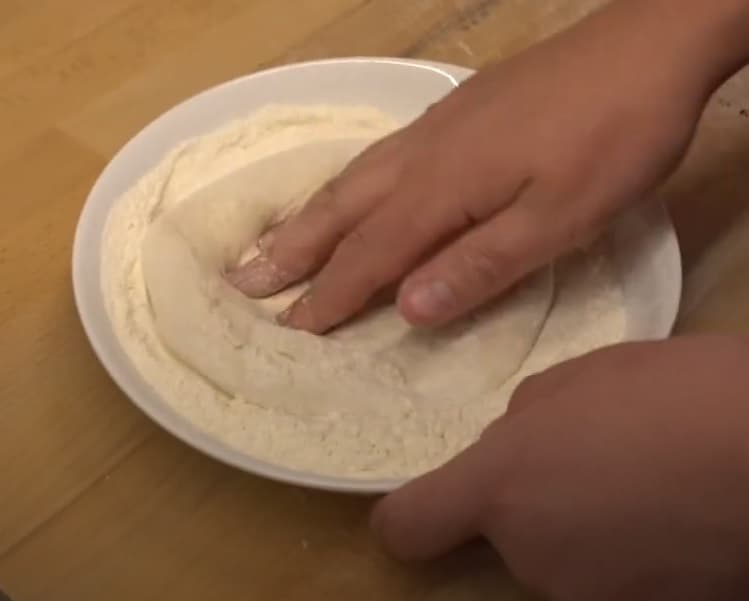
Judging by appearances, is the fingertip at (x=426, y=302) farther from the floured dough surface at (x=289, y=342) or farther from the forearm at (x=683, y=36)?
the forearm at (x=683, y=36)

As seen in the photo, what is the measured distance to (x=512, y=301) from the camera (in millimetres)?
577

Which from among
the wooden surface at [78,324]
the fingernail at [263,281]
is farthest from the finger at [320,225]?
the wooden surface at [78,324]

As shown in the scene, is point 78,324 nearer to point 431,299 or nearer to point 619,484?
point 431,299

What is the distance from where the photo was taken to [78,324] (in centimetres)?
58

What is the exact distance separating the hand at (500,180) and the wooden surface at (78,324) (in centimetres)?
10

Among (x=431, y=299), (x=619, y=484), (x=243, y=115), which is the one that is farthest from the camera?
(x=243, y=115)

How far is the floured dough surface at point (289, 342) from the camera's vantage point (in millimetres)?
505

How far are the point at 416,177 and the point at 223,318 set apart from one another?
131 millimetres

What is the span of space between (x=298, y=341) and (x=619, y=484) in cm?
20

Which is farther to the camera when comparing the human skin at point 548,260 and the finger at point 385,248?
the finger at point 385,248

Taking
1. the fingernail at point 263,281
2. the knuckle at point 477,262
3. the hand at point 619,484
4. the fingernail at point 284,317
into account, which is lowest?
the hand at point 619,484

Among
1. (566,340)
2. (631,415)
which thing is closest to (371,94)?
(566,340)

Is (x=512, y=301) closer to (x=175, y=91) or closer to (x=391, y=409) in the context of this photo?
(x=391, y=409)

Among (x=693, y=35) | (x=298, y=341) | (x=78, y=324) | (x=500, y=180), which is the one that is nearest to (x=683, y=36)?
(x=693, y=35)
